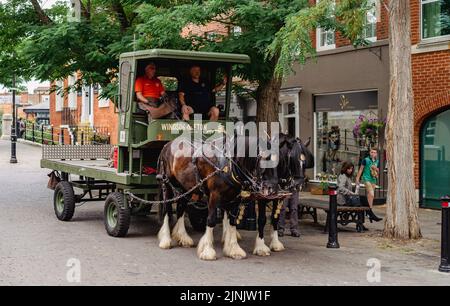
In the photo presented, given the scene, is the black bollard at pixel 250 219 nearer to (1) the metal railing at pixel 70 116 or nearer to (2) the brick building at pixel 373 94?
(2) the brick building at pixel 373 94

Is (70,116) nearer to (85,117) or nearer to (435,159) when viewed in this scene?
(85,117)

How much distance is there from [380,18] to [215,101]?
7.61m

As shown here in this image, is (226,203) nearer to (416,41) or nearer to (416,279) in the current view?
(416,279)

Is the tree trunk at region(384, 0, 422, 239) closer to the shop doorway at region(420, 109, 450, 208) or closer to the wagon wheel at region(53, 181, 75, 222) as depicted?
the shop doorway at region(420, 109, 450, 208)

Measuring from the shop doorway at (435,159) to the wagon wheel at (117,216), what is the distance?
8.48m

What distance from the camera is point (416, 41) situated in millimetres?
16562

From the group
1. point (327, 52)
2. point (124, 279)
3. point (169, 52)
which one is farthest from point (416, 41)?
point (124, 279)

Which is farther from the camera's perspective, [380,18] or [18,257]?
[380,18]

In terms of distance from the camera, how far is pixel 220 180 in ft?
30.9

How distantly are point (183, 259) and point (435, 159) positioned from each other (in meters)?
9.15

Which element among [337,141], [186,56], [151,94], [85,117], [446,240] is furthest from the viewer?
[85,117]

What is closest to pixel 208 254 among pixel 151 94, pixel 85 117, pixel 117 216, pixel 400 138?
pixel 117 216

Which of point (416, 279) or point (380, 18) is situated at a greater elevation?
point (380, 18)

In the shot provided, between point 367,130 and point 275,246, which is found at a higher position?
point 367,130
